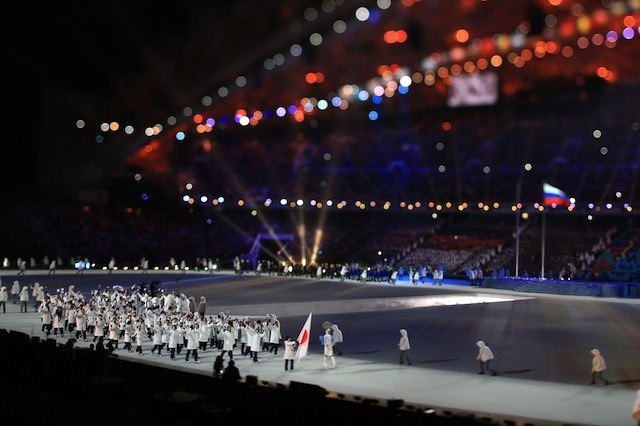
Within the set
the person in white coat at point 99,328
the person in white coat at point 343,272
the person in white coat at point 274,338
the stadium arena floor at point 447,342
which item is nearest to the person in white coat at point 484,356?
the stadium arena floor at point 447,342

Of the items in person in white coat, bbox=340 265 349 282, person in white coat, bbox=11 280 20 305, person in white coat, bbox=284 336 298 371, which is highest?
person in white coat, bbox=340 265 349 282

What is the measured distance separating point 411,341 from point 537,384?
6684mm

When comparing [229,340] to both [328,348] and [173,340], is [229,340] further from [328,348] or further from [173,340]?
[328,348]

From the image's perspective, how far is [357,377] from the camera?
1847cm

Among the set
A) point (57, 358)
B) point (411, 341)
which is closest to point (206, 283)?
point (411, 341)

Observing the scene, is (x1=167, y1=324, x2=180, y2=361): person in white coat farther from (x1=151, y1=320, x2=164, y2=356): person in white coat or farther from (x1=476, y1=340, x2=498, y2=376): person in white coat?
(x1=476, y1=340, x2=498, y2=376): person in white coat

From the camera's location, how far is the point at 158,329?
20875 mm

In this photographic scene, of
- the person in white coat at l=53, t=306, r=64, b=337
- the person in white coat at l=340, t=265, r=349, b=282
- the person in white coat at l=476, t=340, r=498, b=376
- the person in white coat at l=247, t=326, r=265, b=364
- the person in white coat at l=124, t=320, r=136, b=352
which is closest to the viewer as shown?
the person in white coat at l=476, t=340, r=498, b=376

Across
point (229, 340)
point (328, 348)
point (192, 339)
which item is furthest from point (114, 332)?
point (328, 348)

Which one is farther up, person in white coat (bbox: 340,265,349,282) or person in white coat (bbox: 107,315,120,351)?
person in white coat (bbox: 340,265,349,282)

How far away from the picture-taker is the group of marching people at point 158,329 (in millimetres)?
20406

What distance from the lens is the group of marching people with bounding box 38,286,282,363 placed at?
66.9 ft

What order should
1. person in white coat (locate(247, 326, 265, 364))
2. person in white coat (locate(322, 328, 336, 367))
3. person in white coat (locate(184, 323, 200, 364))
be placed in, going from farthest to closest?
1. person in white coat (locate(247, 326, 265, 364))
2. person in white coat (locate(184, 323, 200, 364))
3. person in white coat (locate(322, 328, 336, 367))

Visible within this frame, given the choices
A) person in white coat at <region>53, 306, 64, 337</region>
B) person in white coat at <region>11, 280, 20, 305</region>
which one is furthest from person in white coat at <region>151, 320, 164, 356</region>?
person in white coat at <region>11, 280, 20, 305</region>
